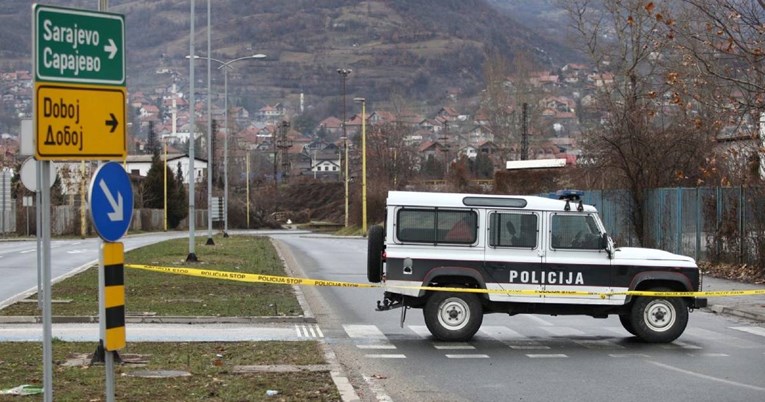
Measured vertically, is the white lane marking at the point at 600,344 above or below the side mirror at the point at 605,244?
below

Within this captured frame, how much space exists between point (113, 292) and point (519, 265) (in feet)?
26.9

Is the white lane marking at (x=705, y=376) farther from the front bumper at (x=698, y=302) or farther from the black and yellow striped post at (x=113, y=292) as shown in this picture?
the black and yellow striped post at (x=113, y=292)

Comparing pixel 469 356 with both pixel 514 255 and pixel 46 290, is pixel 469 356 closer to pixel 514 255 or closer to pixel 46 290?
pixel 514 255

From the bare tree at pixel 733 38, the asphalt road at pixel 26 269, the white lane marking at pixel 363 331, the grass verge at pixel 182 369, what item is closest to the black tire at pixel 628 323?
the white lane marking at pixel 363 331

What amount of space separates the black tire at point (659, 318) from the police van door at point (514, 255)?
144 centimetres

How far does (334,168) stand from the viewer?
618ft

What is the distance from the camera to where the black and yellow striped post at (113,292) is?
22.5 feet

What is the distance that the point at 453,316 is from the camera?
554 inches

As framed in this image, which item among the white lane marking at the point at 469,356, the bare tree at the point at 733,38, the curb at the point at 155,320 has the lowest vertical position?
the white lane marking at the point at 469,356

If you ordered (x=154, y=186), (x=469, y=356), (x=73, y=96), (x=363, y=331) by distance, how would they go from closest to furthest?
1. (x=73, y=96)
2. (x=469, y=356)
3. (x=363, y=331)
4. (x=154, y=186)

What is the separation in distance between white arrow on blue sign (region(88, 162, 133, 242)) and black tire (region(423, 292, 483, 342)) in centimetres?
755

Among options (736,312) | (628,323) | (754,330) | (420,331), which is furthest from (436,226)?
(736,312)

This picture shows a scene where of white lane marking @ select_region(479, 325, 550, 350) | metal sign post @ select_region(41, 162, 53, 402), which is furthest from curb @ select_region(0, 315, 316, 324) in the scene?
metal sign post @ select_region(41, 162, 53, 402)

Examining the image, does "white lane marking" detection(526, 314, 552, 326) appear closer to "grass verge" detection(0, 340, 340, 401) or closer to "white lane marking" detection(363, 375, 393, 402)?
"grass verge" detection(0, 340, 340, 401)
